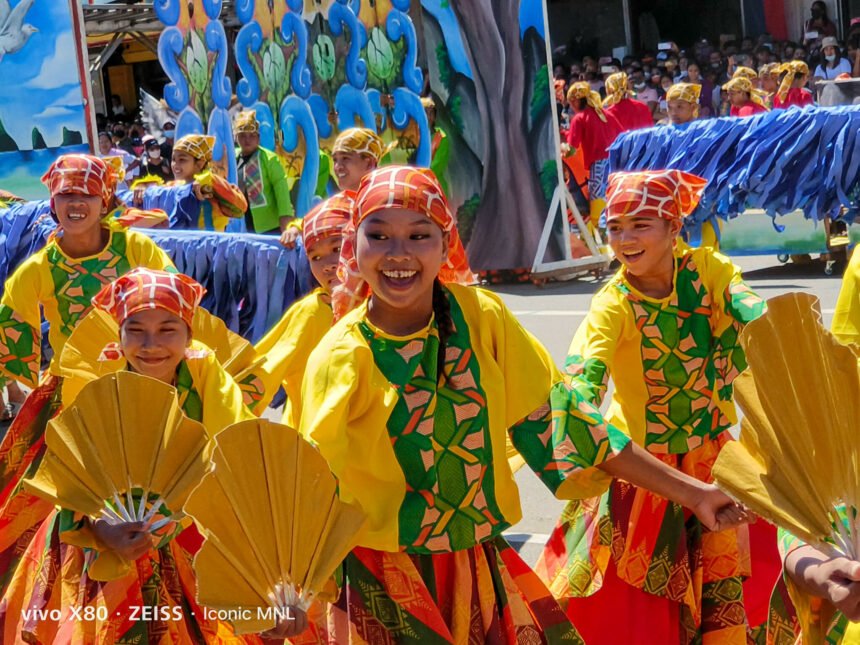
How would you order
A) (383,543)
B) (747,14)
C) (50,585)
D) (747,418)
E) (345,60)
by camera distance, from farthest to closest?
1. (747,14)
2. (345,60)
3. (50,585)
4. (383,543)
5. (747,418)

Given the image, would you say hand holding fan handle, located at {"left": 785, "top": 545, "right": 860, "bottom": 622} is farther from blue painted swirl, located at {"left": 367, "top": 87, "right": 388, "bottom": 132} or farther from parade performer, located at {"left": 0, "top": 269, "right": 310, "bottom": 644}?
blue painted swirl, located at {"left": 367, "top": 87, "right": 388, "bottom": 132}

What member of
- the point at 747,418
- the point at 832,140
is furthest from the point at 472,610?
the point at 832,140

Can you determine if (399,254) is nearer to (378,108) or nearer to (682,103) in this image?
(682,103)

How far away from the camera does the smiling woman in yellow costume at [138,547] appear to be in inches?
160

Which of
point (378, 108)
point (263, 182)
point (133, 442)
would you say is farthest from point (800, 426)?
point (378, 108)

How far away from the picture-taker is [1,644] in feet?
15.5

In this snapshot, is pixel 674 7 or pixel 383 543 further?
pixel 674 7

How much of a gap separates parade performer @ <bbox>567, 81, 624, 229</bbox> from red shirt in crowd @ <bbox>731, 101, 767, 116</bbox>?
1.62 m

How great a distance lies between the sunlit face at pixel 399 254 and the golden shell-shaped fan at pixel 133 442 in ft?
2.02

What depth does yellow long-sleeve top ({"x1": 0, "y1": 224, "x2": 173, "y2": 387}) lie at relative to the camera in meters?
5.98

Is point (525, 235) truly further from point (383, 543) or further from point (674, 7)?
point (674, 7)

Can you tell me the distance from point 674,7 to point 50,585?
23412 mm

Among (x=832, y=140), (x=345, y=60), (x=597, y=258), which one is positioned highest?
(x=345, y=60)

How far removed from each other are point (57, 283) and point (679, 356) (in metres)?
2.81
